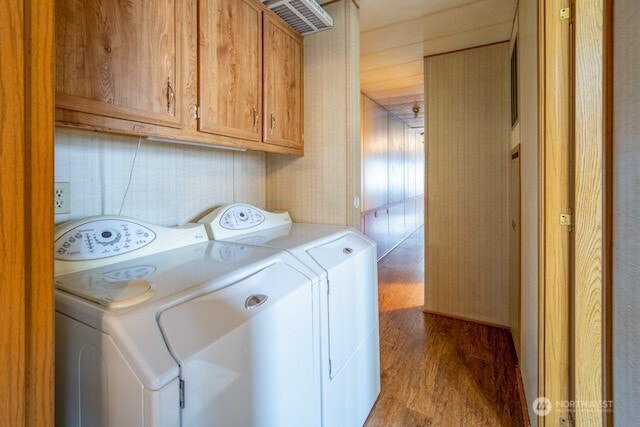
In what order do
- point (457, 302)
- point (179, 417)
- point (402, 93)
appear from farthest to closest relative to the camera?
point (402, 93)
point (457, 302)
point (179, 417)

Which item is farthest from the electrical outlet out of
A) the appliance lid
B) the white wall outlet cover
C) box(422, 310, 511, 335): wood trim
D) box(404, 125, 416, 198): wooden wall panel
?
box(404, 125, 416, 198): wooden wall panel

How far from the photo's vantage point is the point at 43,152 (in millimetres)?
430

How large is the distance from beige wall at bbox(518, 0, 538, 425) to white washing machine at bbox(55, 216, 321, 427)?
111 centimetres

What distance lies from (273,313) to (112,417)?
16.4 inches

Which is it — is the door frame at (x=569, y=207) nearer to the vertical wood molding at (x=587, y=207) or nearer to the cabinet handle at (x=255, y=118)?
the vertical wood molding at (x=587, y=207)

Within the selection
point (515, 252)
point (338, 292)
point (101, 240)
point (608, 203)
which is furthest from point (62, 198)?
point (515, 252)

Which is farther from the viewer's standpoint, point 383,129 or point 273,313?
point 383,129

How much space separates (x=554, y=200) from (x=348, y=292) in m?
0.94

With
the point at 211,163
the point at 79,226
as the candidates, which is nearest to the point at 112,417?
the point at 79,226

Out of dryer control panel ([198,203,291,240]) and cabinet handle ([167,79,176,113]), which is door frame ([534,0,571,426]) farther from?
cabinet handle ([167,79,176,113])

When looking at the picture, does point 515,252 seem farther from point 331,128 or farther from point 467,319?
point 331,128

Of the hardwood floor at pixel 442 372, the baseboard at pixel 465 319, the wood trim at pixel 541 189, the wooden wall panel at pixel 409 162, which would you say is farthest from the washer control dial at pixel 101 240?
the wooden wall panel at pixel 409 162

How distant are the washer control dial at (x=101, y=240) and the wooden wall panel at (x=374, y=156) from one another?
3.10 m

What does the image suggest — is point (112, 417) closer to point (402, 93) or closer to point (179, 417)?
point (179, 417)
